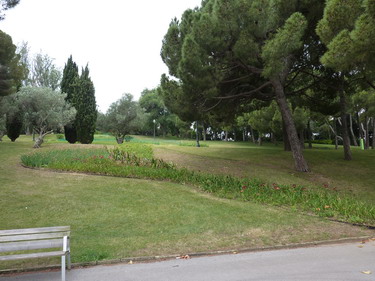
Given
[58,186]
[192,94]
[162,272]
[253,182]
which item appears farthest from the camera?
[192,94]

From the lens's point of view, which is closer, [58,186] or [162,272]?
[162,272]

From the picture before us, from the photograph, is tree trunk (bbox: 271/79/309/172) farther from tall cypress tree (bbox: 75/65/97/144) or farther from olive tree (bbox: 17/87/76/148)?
tall cypress tree (bbox: 75/65/97/144)

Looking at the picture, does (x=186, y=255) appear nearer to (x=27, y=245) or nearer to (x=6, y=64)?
(x=27, y=245)

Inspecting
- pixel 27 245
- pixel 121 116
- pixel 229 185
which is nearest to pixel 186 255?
pixel 27 245

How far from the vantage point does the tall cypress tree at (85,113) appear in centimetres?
2489

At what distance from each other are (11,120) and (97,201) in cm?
1944

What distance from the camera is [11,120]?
23094 mm

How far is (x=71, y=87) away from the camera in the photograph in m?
28.5

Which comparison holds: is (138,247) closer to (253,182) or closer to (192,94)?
(253,182)

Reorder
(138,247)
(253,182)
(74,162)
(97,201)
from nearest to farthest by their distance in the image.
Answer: (138,247) < (97,201) < (253,182) < (74,162)

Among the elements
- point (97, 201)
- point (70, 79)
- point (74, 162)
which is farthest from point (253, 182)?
point (70, 79)

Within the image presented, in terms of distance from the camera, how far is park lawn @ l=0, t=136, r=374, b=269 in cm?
534

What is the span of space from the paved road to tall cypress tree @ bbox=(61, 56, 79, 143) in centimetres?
2284

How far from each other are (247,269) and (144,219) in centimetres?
309
